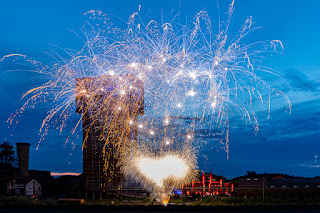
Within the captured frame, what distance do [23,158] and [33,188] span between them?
578 centimetres

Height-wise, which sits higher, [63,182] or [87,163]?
[87,163]

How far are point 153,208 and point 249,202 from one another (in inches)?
380

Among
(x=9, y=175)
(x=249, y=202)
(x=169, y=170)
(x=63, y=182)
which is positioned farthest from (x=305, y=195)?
(x=63, y=182)

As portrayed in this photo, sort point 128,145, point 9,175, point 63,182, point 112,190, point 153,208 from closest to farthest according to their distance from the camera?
point 153,208 < point 128,145 < point 112,190 < point 9,175 < point 63,182

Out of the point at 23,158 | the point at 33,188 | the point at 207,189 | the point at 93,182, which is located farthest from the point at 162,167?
the point at 33,188

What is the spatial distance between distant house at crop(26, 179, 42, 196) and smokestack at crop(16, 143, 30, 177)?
1780mm

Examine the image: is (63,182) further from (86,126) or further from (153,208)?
(153,208)

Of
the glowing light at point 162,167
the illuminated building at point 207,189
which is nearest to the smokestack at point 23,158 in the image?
the illuminated building at point 207,189

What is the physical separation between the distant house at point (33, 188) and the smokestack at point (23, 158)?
70.1 inches

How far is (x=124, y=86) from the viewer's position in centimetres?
2817

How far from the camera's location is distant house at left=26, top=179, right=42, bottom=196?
6029 cm

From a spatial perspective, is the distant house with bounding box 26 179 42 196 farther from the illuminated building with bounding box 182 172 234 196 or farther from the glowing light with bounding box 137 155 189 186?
the glowing light with bounding box 137 155 189 186

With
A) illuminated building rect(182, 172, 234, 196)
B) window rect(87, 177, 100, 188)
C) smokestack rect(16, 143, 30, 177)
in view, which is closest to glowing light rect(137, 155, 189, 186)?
illuminated building rect(182, 172, 234, 196)

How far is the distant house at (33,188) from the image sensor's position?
60.3 m
